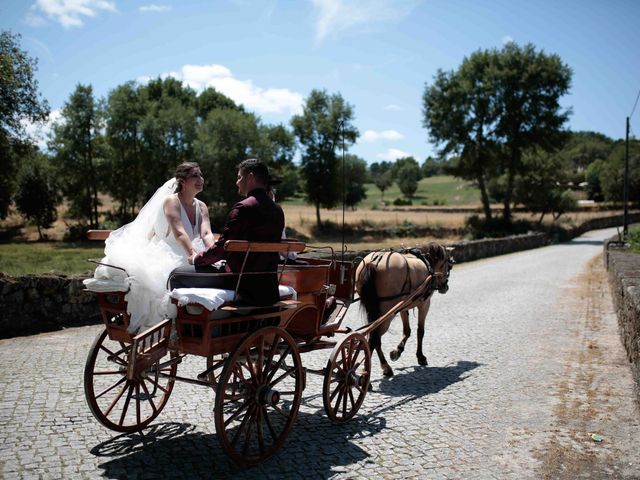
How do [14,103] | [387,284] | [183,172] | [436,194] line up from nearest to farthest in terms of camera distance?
[183,172], [387,284], [14,103], [436,194]

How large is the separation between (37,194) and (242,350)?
161ft

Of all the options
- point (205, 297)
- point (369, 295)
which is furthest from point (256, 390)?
point (369, 295)

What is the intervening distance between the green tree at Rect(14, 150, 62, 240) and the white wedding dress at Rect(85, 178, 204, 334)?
150 ft

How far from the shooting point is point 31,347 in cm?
830

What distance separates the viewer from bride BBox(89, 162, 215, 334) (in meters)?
4.47

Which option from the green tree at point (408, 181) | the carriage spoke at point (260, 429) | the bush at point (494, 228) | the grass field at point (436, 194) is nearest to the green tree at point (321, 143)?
the bush at point (494, 228)

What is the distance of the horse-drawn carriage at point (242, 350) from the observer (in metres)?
4.33

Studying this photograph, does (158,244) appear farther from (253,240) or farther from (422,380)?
(422,380)

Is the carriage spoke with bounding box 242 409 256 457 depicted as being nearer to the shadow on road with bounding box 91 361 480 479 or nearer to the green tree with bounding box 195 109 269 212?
the shadow on road with bounding box 91 361 480 479

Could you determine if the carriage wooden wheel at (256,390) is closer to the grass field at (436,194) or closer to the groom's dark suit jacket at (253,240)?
the groom's dark suit jacket at (253,240)

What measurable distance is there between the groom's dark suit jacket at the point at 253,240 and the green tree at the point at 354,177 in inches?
2580

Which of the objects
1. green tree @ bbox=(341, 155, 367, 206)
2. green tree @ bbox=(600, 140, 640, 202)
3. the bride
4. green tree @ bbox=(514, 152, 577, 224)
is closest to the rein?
the bride

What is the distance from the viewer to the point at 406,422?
579 centimetres

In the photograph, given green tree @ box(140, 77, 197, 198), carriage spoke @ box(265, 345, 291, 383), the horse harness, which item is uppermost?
green tree @ box(140, 77, 197, 198)
